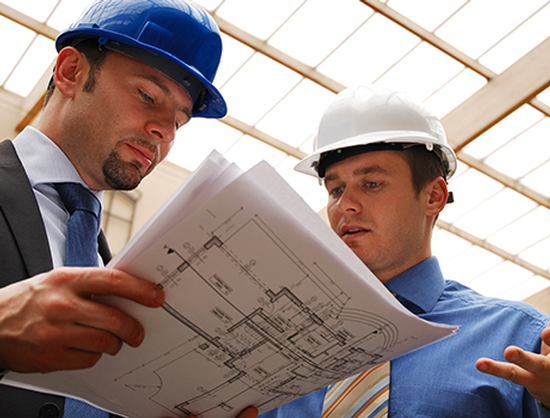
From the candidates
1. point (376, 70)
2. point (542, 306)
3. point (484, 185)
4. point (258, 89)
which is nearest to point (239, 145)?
point (258, 89)

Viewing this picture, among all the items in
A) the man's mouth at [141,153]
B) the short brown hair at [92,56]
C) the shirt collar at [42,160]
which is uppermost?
the short brown hair at [92,56]

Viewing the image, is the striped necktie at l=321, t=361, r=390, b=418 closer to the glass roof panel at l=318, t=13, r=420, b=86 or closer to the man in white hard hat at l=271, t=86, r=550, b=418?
the man in white hard hat at l=271, t=86, r=550, b=418

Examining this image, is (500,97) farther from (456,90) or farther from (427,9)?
(427,9)

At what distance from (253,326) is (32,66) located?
39.1 feet

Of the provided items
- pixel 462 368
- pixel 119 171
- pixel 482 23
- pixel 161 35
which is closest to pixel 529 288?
pixel 482 23

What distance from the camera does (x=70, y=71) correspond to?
315cm

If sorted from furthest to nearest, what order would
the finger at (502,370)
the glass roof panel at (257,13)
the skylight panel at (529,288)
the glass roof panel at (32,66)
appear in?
1. the skylight panel at (529,288)
2. the glass roof panel at (32,66)
3. the glass roof panel at (257,13)
4. the finger at (502,370)

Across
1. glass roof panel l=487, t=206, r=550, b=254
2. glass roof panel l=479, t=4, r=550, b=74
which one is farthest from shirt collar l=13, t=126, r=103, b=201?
glass roof panel l=487, t=206, r=550, b=254

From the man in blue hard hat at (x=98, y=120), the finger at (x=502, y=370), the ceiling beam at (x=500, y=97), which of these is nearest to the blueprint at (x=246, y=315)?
the finger at (x=502, y=370)

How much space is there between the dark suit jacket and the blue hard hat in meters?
1.01

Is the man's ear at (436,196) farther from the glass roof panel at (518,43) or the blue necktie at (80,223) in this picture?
the glass roof panel at (518,43)

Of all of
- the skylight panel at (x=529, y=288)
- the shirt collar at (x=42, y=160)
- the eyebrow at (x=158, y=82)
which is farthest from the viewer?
the skylight panel at (x=529, y=288)

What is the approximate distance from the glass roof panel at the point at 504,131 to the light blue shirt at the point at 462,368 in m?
11.2

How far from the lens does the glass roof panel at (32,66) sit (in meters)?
11.4
